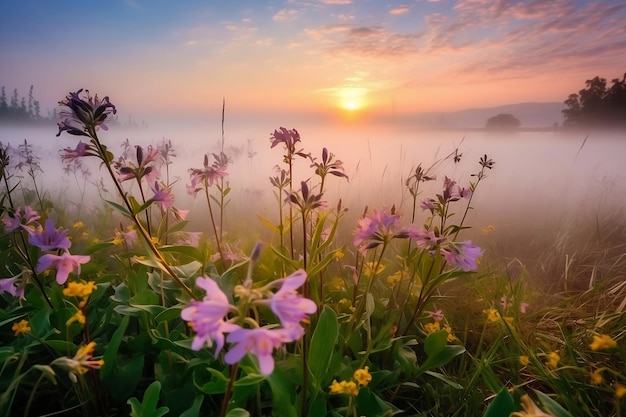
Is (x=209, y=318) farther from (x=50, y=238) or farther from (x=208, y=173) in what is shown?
(x=208, y=173)

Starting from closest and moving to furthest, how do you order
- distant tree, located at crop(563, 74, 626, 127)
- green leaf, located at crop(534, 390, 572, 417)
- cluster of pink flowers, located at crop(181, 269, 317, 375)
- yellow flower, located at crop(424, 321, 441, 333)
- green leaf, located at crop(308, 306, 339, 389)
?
cluster of pink flowers, located at crop(181, 269, 317, 375)
green leaf, located at crop(534, 390, 572, 417)
green leaf, located at crop(308, 306, 339, 389)
yellow flower, located at crop(424, 321, 441, 333)
distant tree, located at crop(563, 74, 626, 127)

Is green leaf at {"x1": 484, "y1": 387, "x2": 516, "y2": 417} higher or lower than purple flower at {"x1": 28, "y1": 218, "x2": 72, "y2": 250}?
lower

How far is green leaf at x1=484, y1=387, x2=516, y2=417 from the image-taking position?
3.65ft

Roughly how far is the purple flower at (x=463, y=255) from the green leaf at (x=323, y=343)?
0.39 metres

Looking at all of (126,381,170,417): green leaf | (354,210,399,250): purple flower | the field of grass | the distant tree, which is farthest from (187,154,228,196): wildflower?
the distant tree

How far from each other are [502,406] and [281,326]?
0.65m

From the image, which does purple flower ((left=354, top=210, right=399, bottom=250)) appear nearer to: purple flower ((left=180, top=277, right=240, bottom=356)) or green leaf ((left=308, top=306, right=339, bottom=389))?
green leaf ((left=308, top=306, right=339, bottom=389))

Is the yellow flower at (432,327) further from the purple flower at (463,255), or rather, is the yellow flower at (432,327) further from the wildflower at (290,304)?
the wildflower at (290,304)

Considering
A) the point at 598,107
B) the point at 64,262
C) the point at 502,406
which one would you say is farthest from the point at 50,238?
the point at 598,107

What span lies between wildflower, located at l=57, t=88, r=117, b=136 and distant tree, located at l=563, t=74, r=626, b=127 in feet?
11.6

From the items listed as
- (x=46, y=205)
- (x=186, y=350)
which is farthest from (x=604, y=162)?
(x=46, y=205)

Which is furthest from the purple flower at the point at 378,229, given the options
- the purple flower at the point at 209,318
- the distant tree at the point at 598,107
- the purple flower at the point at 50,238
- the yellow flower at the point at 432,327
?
the distant tree at the point at 598,107

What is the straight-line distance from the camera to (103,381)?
1.46 metres

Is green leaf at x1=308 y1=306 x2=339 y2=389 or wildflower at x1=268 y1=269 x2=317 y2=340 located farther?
green leaf at x1=308 y1=306 x2=339 y2=389
